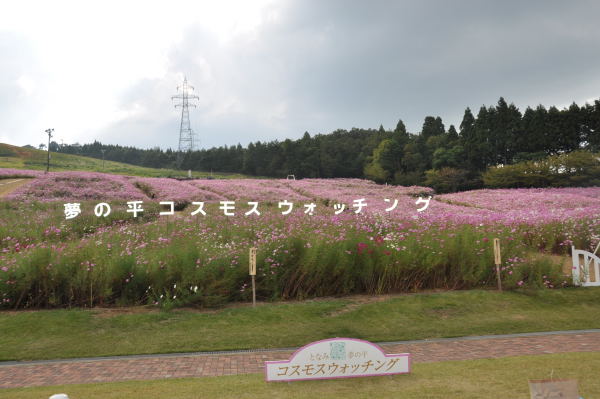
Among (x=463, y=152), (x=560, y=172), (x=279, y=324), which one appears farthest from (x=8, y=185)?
(x=463, y=152)

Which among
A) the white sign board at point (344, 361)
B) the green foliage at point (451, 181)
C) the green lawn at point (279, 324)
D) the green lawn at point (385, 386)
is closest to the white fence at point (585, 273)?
the green lawn at point (279, 324)

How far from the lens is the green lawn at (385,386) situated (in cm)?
427

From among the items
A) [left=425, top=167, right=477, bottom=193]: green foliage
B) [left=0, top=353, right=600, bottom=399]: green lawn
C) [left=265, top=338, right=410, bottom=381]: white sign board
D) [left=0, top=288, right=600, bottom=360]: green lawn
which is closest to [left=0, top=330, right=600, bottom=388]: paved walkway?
[left=0, top=288, right=600, bottom=360]: green lawn

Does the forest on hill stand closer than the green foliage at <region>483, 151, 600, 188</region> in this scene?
No

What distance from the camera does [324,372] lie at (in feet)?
15.9

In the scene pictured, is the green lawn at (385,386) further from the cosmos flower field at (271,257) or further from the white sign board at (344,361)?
the cosmos flower field at (271,257)

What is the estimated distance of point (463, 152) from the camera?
4156 cm

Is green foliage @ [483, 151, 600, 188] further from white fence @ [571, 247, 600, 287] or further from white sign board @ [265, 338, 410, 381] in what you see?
white sign board @ [265, 338, 410, 381]

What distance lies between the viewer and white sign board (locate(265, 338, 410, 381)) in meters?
4.79

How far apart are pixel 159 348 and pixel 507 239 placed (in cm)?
953

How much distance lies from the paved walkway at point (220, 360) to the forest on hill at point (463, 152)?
→ 2547 centimetres

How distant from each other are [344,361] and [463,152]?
40.9m

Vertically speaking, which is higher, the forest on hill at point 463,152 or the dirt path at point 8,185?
the forest on hill at point 463,152

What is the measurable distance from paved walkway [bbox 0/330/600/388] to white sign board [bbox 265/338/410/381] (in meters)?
0.98
